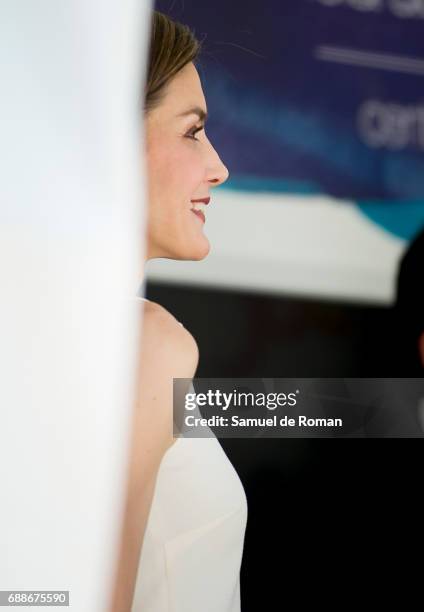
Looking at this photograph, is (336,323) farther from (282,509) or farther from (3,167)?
(3,167)

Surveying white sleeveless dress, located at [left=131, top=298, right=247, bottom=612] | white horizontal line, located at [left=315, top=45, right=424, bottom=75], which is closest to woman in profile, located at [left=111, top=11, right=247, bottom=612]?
white sleeveless dress, located at [left=131, top=298, right=247, bottom=612]

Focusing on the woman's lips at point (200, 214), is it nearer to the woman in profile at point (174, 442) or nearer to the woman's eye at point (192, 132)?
the woman in profile at point (174, 442)

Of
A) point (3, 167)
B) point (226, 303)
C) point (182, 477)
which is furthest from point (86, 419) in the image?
point (3, 167)

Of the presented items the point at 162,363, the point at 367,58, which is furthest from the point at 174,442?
the point at 367,58

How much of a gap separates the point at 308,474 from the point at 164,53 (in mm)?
774

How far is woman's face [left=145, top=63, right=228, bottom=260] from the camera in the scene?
1343mm

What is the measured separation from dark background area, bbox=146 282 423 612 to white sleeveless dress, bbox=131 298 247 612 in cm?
2

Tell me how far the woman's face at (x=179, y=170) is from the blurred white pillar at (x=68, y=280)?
0.09 ft

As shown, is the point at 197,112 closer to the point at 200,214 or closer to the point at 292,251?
the point at 200,214

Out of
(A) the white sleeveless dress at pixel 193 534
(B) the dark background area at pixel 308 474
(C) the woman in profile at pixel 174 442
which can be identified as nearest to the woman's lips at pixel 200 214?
(C) the woman in profile at pixel 174 442

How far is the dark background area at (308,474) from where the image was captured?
4.38 ft

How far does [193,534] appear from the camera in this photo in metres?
1.29

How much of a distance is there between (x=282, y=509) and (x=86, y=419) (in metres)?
0.37

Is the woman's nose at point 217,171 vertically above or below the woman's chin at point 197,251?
above
